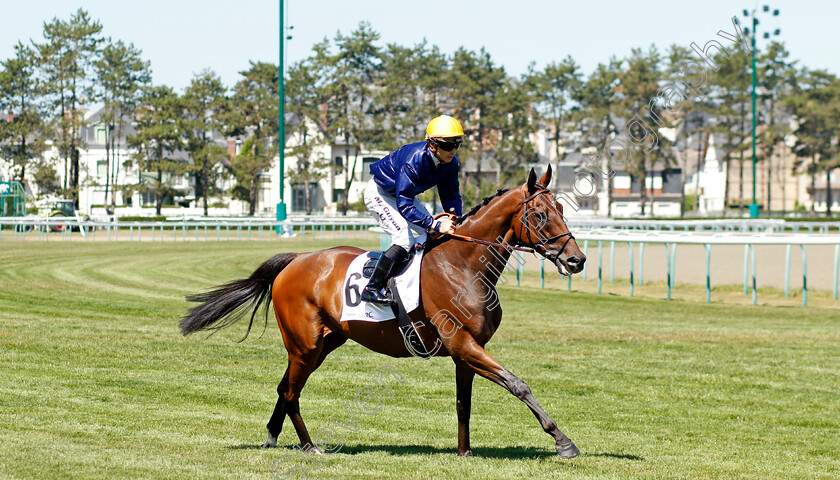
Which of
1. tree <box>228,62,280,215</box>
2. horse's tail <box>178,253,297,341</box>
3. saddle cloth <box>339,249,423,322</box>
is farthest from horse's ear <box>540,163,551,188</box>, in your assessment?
tree <box>228,62,280,215</box>

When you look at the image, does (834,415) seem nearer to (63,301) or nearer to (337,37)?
(63,301)

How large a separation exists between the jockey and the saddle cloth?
7 centimetres

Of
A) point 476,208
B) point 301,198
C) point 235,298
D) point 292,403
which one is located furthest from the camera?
point 301,198

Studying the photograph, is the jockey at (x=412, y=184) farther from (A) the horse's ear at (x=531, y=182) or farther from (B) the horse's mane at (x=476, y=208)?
(A) the horse's ear at (x=531, y=182)

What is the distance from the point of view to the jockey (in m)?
5.55

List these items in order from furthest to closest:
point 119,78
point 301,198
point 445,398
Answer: point 301,198, point 119,78, point 445,398

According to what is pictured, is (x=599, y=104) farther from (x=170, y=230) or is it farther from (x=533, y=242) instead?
(x=533, y=242)

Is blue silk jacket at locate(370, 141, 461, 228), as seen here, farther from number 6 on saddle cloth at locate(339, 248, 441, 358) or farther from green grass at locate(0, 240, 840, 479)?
green grass at locate(0, 240, 840, 479)

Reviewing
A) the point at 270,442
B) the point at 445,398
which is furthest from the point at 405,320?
the point at 445,398

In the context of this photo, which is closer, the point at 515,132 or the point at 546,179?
the point at 546,179

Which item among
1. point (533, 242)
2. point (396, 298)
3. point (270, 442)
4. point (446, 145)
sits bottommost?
point (270, 442)

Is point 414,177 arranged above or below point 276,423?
above

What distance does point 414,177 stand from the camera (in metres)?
5.62

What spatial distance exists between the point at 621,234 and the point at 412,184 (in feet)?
41.5
